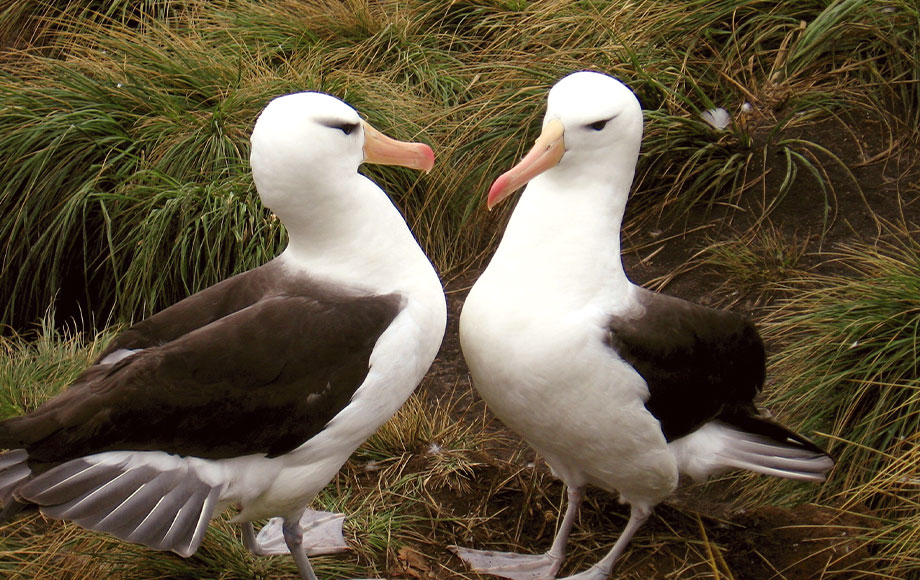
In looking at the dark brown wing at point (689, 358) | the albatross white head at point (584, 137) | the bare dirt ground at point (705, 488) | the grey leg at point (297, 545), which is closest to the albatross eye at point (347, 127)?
the albatross white head at point (584, 137)

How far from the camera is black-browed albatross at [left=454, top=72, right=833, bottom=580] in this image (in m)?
3.41

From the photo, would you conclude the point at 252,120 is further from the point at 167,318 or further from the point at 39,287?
the point at 167,318

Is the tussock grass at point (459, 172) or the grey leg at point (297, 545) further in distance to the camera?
the tussock grass at point (459, 172)

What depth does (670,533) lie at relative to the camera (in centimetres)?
412

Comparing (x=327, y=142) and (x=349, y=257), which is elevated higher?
(x=327, y=142)

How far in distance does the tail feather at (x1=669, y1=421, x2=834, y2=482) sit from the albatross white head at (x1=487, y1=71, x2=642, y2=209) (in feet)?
3.21

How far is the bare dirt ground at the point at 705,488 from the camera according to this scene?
398cm

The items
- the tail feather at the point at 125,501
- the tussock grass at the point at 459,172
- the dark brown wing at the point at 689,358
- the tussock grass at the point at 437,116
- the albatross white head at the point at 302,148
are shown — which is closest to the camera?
the tail feather at the point at 125,501

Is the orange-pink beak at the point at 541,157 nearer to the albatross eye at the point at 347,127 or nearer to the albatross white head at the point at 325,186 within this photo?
the albatross white head at the point at 325,186

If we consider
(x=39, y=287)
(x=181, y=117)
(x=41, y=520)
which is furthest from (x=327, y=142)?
(x=39, y=287)

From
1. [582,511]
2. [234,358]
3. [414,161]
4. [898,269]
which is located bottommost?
[582,511]

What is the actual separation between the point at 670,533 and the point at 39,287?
3.69 metres

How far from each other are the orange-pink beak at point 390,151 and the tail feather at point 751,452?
1.29 m

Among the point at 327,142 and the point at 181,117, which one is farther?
the point at 181,117
